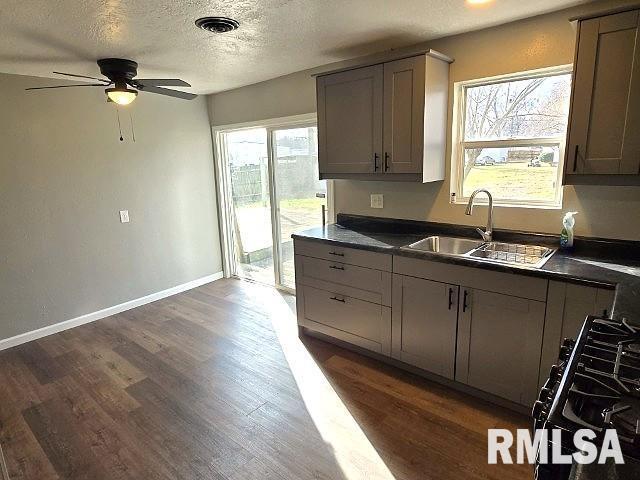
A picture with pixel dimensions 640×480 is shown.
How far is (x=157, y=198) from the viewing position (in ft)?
13.8

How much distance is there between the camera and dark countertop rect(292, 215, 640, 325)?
1820 mm

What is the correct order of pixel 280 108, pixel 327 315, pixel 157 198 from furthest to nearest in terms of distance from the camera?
pixel 157 198, pixel 280 108, pixel 327 315

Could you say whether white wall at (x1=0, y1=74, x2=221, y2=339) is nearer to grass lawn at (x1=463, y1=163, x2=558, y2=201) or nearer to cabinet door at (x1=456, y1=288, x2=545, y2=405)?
grass lawn at (x1=463, y1=163, x2=558, y2=201)

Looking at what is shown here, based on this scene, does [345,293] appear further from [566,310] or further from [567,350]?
[567,350]

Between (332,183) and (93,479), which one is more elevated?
(332,183)

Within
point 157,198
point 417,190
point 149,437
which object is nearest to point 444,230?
point 417,190

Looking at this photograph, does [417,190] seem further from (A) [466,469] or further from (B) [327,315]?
(A) [466,469]

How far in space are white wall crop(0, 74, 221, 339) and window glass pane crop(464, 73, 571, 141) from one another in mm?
3098

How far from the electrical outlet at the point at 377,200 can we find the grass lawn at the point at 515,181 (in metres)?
0.68

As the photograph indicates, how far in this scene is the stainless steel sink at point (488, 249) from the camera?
2.44 meters

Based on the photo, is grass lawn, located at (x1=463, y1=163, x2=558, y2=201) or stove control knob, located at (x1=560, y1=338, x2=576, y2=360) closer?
stove control knob, located at (x1=560, y1=338, x2=576, y2=360)

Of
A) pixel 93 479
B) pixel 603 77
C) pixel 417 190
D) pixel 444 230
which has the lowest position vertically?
pixel 93 479

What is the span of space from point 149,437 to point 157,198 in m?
2.69

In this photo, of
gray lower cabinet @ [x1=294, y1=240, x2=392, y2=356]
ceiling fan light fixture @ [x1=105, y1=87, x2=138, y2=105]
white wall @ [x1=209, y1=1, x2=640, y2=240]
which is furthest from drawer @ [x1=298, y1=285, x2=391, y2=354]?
ceiling fan light fixture @ [x1=105, y1=87, x2=138, y2=105]
